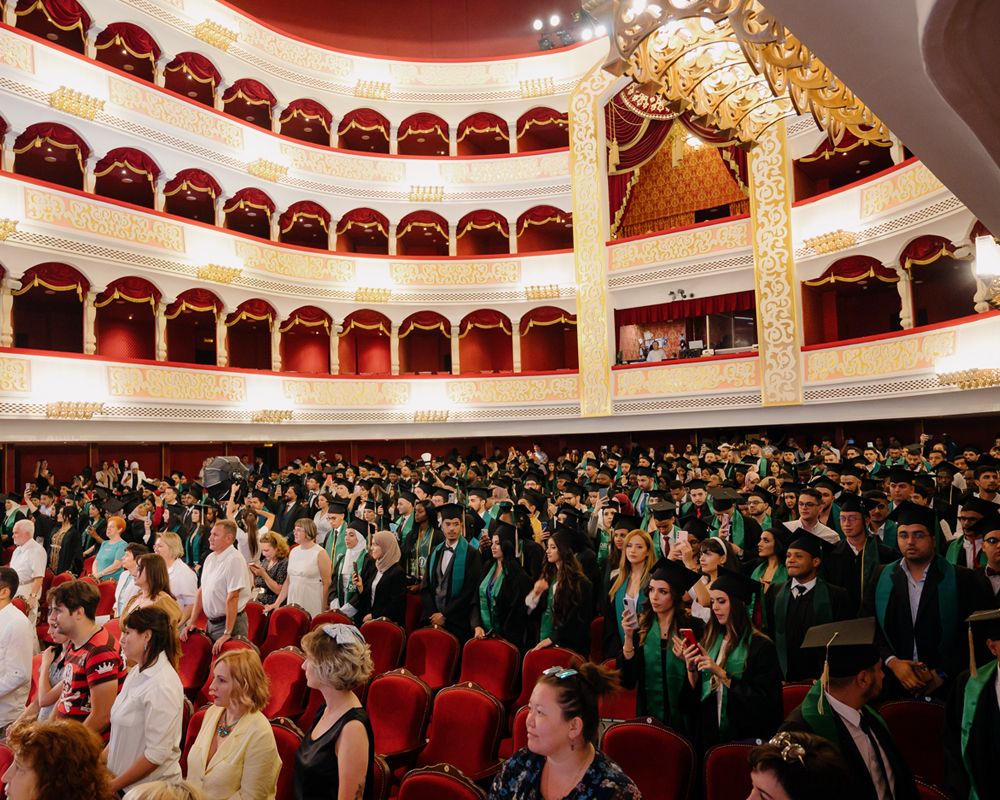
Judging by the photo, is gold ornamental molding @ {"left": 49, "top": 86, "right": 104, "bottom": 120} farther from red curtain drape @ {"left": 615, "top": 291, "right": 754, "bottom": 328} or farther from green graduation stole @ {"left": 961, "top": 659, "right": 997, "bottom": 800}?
green graduation stole @ {"left": 961, "top": 659, "right": 997, "bottom": 800}

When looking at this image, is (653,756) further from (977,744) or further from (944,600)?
(944,600)

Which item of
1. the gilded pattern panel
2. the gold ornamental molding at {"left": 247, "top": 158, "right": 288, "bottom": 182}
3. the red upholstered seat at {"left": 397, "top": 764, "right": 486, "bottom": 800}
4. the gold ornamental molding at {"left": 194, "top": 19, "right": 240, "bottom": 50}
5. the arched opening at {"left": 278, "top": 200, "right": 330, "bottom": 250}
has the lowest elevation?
the red upholstered seat at {"left": 397, "top": 764, "right": 486, "bottom": 800}

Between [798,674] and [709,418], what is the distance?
13.1 m

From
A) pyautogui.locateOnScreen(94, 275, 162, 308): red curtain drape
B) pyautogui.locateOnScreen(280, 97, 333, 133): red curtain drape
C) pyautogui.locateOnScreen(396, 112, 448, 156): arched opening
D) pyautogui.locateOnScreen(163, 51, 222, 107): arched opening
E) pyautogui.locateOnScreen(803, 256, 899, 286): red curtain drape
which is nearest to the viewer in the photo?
pyautogui.locateOnScreen(803, 256, 899, 286): red curtain drape

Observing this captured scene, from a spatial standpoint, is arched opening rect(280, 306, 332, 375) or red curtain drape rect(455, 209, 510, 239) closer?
red curtain drape rect(455, 209, 510, 239)

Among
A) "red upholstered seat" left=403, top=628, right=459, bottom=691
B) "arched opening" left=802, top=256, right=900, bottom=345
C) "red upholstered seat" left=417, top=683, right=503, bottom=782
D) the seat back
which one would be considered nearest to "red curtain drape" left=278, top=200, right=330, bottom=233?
"arched opening" left=802, top=256, right=900, bottom=345

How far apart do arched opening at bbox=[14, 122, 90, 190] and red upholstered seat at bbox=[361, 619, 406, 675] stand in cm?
1366

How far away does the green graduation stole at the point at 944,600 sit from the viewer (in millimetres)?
3803

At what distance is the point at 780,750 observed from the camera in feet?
6.45

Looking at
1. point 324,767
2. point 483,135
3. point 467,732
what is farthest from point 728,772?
point 483,135

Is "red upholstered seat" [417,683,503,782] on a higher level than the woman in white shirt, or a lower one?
lower

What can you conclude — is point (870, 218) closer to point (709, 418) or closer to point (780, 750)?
point (709, 418)

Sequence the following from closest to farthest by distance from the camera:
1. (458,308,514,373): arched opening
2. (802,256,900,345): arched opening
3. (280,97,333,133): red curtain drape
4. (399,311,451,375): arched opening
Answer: (802,256,900,345): arched opening, (280,97,333,133): red curtain drape, (458,308,514,373): arched opening, (399,311,451,375): arched opening

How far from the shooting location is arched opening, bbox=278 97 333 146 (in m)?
19.6
